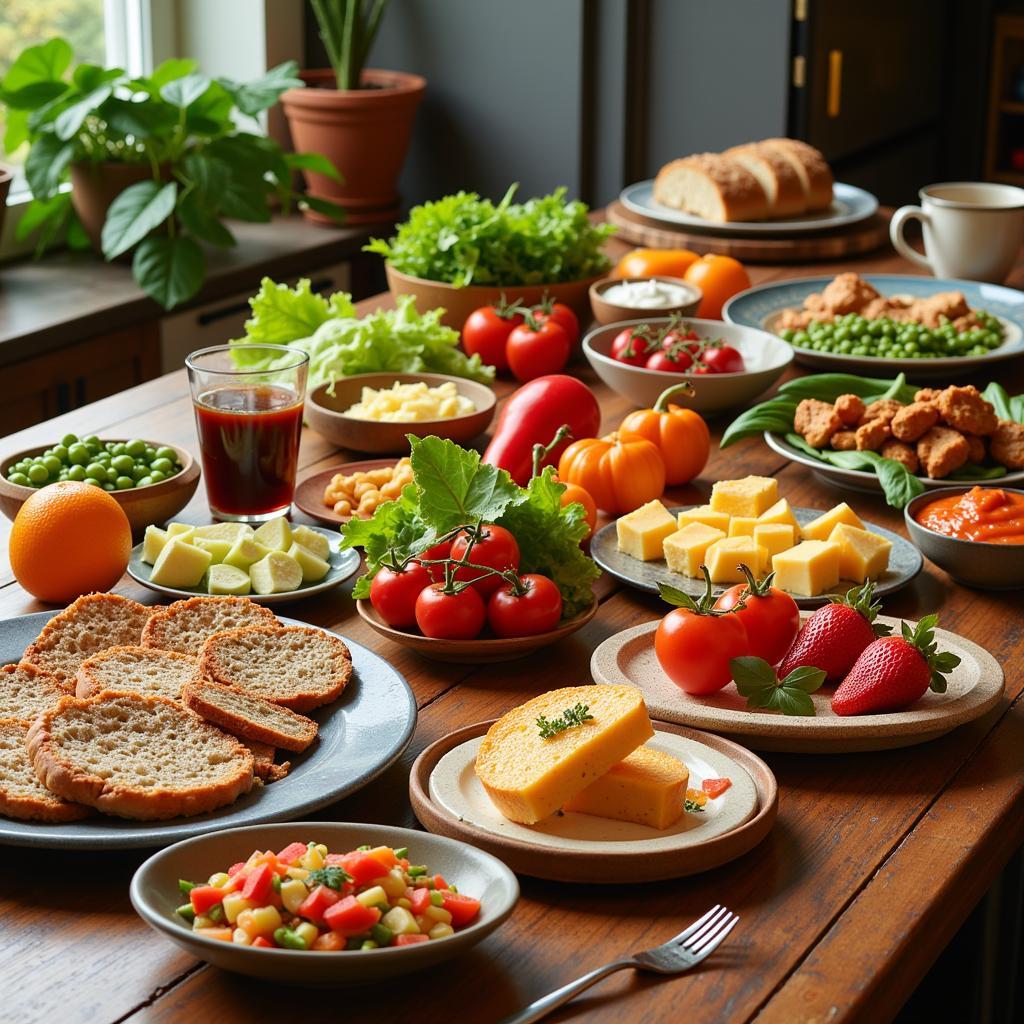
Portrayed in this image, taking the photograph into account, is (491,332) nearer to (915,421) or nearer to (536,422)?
(536,422)

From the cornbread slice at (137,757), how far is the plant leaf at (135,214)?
2.52m

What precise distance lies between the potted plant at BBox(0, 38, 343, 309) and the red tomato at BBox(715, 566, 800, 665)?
97.1 inches

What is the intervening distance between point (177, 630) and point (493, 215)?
1411mm

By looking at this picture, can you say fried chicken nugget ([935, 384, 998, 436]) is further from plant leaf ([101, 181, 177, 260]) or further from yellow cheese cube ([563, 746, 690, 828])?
plant leaf ([101, 181, 177, 260])

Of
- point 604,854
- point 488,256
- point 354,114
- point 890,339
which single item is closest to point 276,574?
point 604,854

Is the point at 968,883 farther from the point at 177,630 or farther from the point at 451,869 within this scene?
the point at 177,630

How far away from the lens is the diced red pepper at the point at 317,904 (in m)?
1.00

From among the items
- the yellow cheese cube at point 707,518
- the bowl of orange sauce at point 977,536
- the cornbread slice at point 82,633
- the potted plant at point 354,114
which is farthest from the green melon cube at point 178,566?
the potted plant at point 354,114

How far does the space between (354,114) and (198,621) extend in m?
2.95

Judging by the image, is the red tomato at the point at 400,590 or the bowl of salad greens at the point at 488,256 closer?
the red tomato at the point at 400,590

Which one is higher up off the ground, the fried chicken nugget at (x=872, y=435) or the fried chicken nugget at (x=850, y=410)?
the fried chicken nugget at (x=850, y=410)

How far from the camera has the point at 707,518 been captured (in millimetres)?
1776

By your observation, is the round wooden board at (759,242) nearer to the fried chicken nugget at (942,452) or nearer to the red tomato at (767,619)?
the fried chicken nugget at (942,452)

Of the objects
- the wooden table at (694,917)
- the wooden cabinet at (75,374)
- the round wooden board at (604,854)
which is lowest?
the wooden cabinet at (75,374)
